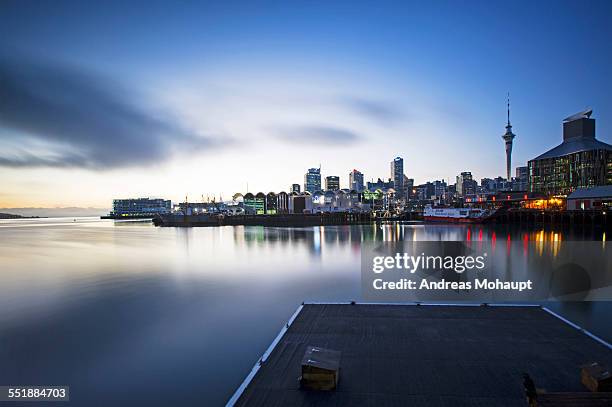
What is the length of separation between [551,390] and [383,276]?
47.9 ft

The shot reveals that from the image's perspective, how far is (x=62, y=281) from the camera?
22250 mm

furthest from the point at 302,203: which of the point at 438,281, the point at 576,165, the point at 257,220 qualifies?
the point at 438,281

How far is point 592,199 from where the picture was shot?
7475cm

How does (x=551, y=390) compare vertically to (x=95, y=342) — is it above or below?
above

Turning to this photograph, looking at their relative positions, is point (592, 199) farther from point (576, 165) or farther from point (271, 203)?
point (271, 203)

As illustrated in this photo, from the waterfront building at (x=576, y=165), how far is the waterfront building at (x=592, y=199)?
34.2 metres

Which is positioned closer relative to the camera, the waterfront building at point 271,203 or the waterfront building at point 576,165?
the waterfront building at point 576,165

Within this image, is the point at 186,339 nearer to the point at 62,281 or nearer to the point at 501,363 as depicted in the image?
the point at 501,363

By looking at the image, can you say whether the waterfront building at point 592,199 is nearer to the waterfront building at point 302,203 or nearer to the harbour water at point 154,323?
the harbour water at point 154,323

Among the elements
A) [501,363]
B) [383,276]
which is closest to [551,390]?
[501,363]

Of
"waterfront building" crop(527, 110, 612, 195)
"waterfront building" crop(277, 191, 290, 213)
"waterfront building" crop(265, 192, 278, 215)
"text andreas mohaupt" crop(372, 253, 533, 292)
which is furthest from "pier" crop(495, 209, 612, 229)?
"waterfront building" crop(265, 192, 278, 215)

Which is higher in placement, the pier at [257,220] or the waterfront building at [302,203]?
the waterfront building at [302,203]

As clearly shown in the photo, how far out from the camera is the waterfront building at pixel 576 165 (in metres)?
104

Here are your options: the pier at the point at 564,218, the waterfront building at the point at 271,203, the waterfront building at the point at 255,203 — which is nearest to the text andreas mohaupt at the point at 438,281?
the pier at the point at 564,218
